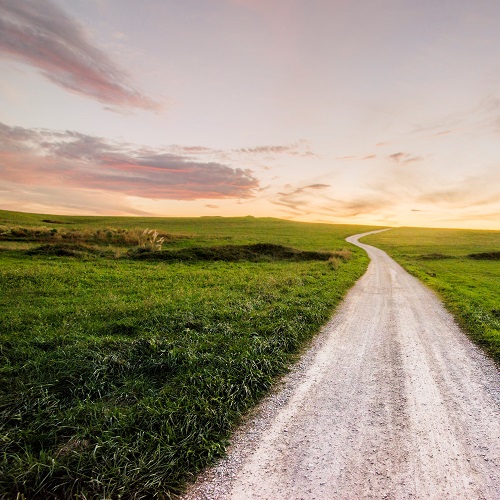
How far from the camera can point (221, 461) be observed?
5.11 metres

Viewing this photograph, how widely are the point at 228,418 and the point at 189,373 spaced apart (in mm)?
1769

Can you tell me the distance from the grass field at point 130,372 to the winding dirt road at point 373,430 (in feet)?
2.11

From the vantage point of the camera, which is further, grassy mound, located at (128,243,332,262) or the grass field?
grassy mound, located at (128,243,332,262)

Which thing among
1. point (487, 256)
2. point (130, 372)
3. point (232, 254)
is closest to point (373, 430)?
point (130, 372)

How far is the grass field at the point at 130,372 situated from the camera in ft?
15.8

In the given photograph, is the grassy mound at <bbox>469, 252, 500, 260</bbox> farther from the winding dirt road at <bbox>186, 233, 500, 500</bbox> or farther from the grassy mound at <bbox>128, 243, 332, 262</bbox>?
the winding dirt road at <bbox>186, 233, 500, 500</bbox>

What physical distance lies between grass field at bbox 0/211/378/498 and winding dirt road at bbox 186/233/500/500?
25.3 inches

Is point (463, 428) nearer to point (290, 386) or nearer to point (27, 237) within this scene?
point (290, 386)

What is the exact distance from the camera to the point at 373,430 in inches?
230

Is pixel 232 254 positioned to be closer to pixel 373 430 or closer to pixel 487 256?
pixel 373 430

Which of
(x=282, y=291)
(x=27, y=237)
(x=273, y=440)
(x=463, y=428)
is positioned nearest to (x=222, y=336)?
(x=273, y=440)

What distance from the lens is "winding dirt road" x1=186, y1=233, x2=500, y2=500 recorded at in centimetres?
465

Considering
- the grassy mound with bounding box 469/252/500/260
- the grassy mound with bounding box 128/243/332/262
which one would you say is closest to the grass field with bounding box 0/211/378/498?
the grassy mound with bounding box 128/243/332/262

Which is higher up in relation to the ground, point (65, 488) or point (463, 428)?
point (463, 428)
